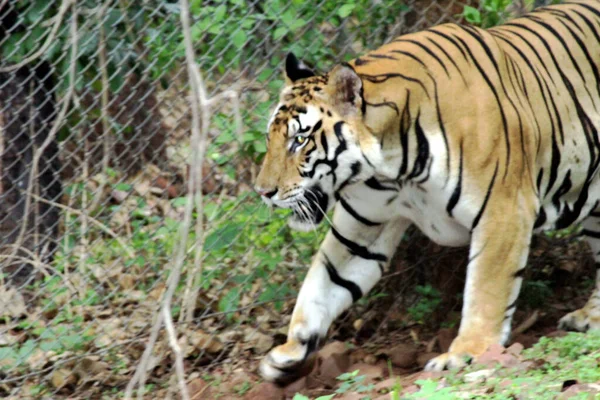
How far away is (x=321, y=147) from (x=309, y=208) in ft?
0.95

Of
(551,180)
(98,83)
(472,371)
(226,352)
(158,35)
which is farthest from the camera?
(98,83)

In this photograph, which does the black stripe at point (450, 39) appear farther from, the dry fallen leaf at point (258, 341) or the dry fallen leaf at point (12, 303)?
the dry fallen leaf at point (12, 303)

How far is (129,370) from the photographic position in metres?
4.86

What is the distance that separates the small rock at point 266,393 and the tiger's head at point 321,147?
945 mm

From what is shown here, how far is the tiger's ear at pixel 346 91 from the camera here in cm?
393

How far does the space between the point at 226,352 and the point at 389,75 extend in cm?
193

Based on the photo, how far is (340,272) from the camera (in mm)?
4594

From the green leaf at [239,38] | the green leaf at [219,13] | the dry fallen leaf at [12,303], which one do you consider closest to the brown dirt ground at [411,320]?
the dry fallen leaf at [12,303]

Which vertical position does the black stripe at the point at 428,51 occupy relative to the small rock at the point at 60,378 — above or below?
above

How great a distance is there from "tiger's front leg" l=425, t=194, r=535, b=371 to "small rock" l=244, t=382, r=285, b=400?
785mm

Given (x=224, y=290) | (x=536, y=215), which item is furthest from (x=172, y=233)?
(x=536, y=215)

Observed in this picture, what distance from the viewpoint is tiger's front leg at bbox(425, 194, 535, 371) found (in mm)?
4086

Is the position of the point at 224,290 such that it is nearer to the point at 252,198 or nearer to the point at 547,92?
the point at 252,198

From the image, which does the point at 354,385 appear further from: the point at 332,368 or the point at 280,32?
the point at 280,32
